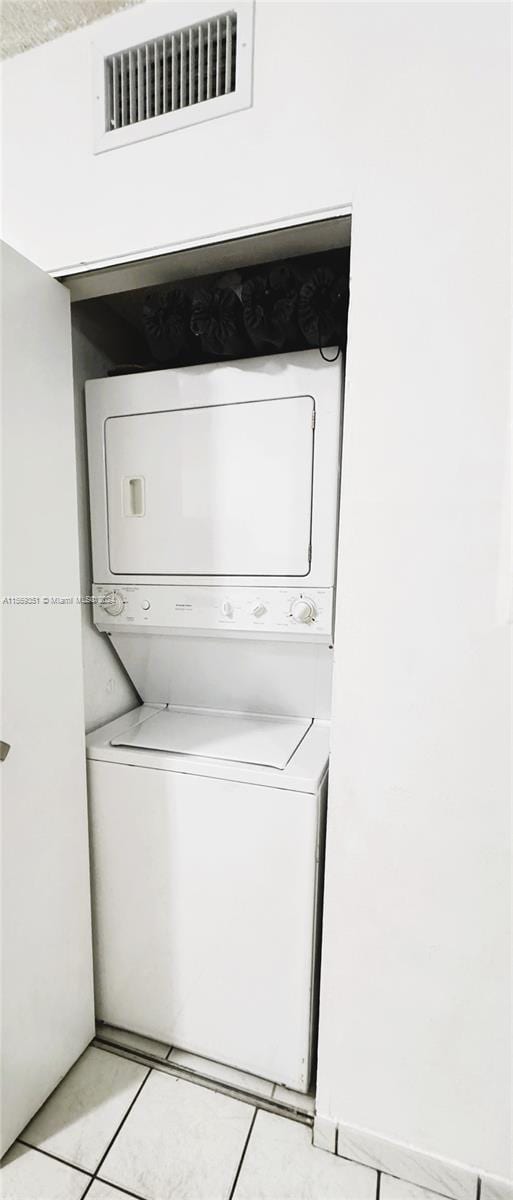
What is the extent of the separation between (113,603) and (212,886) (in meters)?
0.94

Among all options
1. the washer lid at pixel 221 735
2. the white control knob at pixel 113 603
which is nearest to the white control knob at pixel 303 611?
the washer lid at pixel 221 735

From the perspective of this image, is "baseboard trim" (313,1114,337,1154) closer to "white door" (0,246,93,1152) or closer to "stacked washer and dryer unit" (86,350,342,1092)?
"stacked washer and dryer unit" (86,350,342,1092)

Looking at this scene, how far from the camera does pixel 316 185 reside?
105 centimetres

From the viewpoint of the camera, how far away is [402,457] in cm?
106

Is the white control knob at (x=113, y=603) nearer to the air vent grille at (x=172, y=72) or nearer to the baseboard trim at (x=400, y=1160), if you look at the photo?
the air vent grille at (x=172, y=72)

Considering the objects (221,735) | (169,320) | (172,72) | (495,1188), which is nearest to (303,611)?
(221,735)

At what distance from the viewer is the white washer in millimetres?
1304

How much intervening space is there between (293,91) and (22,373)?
91 centimetres

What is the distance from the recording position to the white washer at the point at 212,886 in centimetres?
130

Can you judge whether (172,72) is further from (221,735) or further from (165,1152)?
(165,1152)

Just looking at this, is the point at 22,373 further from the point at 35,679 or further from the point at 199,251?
the point at 35,679

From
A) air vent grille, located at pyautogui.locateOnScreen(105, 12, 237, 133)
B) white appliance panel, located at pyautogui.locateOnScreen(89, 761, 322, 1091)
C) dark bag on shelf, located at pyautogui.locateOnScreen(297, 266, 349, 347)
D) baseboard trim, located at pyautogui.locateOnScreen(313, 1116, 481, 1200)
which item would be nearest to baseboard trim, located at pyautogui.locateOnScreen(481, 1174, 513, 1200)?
baseboard trim, located at pyautogui.locateOnScreen(313, 1116, 481, 1200)

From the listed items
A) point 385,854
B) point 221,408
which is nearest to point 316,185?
point 221,408

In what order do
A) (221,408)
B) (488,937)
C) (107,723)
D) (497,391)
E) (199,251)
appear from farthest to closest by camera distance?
1. (107,723)
2. (221,408)
3. (199,251)
4. (488,937)
5. (497,391)
